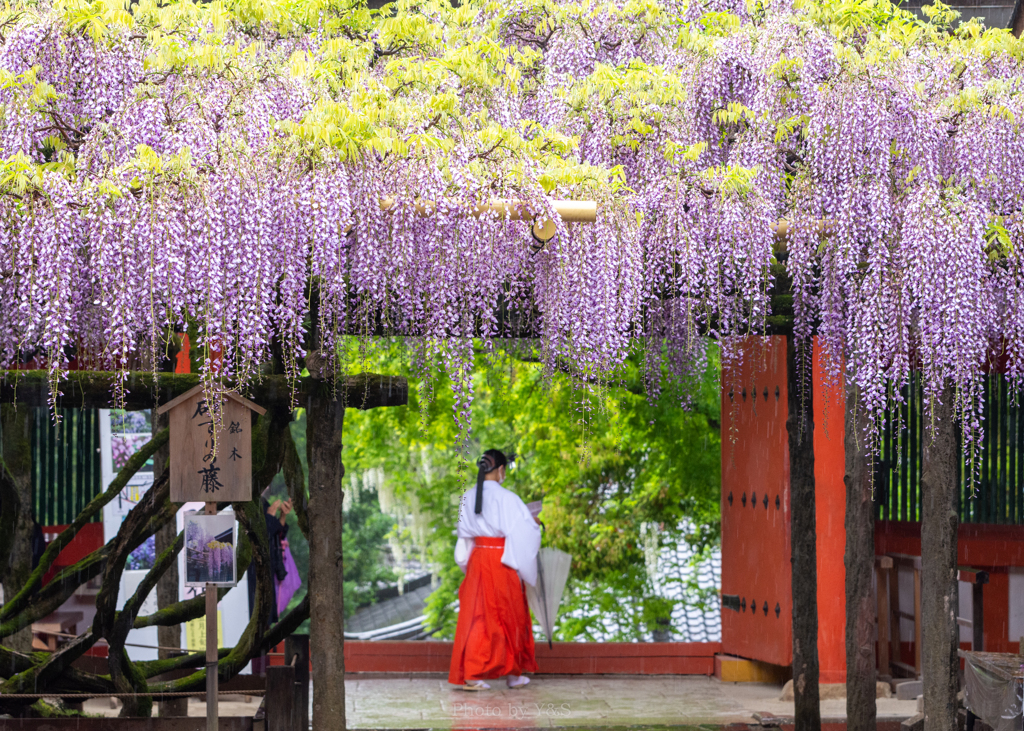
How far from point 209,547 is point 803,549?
309cm

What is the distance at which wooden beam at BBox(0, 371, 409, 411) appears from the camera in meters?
4.36

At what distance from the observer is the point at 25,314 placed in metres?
4.02

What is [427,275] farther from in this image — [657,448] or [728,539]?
[657,448]

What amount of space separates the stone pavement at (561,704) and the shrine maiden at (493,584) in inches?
6.9

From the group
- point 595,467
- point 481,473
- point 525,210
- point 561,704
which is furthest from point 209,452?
point 595,467

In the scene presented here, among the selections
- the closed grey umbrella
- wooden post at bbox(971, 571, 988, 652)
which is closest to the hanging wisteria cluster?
wooden post at bbox(971, 571, 988, 652)

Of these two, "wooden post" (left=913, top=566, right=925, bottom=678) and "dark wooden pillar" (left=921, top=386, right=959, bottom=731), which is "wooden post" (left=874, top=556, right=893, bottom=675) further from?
"dark wooden pillar" (left=921, top=386, right=959, bottom=731)

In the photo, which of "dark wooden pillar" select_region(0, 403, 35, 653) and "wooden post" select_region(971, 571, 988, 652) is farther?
"wooden post" select_region(971, 571, 988, 652)

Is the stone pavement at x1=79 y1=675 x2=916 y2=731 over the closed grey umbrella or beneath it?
beneath

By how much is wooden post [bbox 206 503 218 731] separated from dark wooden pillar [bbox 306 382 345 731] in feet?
1.28

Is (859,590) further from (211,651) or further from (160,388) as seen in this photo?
(160,388)

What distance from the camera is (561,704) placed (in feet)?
21.8

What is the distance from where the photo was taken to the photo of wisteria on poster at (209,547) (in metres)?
4.10

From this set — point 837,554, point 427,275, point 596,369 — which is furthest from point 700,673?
point 427,275
